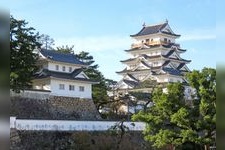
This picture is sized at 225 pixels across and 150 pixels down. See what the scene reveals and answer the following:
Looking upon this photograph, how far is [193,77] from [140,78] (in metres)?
14.7

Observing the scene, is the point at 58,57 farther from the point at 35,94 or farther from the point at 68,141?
the point at 68,141

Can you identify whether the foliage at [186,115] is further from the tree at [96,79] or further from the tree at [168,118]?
the tree at [96,79]

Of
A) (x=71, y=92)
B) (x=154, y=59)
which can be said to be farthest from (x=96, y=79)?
(x=154, y=59)

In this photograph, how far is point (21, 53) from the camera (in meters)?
9.72

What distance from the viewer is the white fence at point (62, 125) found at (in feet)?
31.2

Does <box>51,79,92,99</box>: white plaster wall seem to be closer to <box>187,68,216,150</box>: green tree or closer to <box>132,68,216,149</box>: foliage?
<box>132,68,216,149</box>: foliage

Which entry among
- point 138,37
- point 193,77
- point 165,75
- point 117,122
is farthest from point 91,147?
point 138,37

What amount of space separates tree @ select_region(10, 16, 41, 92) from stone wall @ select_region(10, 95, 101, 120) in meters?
1.92

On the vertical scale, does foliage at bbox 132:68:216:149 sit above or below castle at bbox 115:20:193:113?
below

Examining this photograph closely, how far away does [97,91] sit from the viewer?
54.9 feet

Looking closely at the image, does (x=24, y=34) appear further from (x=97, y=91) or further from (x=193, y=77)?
(x=97, y=91)

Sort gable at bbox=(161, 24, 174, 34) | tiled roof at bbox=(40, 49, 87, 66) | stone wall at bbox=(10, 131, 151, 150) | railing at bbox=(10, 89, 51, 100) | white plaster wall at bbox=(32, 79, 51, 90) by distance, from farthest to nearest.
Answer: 1. gable at bbox=(161, 24, 174, 34)
2. tiled roof at bbox=(40, 49, 87, 66)
3. white plaster wall at bbox=(32, 79, 51, 90)
4. railing at bbox=(10, 89, 51, 100)
5. stone wall at bbox=(10, 131, 151, 150)

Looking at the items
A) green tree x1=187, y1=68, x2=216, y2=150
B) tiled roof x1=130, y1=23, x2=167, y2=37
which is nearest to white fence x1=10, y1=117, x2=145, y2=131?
green tree x1=187, y1=68, x2=216, y2=150

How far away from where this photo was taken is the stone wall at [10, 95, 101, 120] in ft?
40.3
